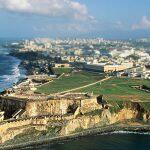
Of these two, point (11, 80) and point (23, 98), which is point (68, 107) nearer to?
point (23, 98)

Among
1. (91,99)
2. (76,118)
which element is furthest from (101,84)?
(76,118)

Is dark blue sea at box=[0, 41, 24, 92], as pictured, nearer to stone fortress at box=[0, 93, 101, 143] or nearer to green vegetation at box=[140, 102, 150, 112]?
stone fortress at box=[0, 93, 101, 143]

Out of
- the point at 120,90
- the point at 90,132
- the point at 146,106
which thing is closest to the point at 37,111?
the point at 90,132

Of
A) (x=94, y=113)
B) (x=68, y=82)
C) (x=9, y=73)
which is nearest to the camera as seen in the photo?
(x=94, y=113)

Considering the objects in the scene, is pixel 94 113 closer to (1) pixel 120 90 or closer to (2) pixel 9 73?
(1) pixel 120 90

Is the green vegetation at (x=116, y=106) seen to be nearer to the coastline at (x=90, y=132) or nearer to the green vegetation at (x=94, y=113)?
the green vegetation at (x=94, y=113)

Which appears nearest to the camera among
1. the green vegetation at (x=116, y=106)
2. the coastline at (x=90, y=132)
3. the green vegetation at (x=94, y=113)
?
the coastline at (x=90, y=132)

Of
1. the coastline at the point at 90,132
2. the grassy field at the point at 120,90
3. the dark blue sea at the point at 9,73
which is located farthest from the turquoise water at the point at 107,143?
the dark blue sea at the point at 9,73
